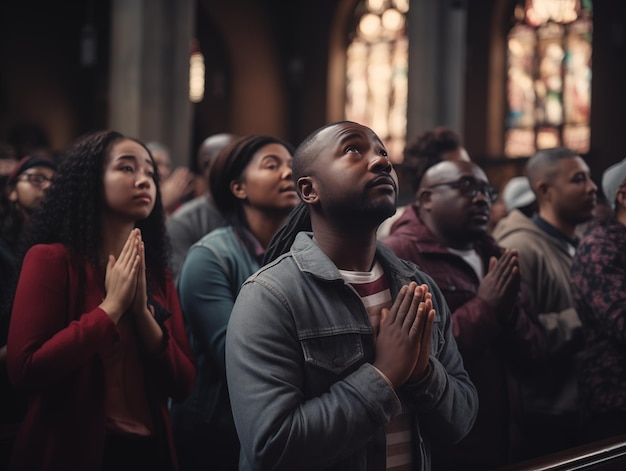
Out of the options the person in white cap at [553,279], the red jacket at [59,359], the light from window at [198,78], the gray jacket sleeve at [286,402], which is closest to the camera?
the gray jacket sleeve at [286,402]

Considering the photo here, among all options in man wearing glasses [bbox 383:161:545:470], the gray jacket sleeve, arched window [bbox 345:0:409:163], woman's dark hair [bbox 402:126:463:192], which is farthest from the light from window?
the gray jacket sleeve

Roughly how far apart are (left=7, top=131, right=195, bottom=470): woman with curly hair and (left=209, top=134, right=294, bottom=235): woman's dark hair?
1.83ft

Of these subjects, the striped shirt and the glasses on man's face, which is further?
the glasses on man's face

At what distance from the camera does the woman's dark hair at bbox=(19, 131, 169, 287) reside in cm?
253

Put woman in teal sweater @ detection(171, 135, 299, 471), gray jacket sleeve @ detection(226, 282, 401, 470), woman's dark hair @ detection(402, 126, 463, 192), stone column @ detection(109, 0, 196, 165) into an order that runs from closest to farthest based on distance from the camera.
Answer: gray jacket sleeve @ detection(226, 282, 401, 470) → woman in teal sweater @ detection(171, 135, 299, 471) → woman's dark hair @ detection(402, 126, 463, 192) → stone column @ detection(109, 0, 196, 165)

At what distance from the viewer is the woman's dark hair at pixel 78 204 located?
253 cm

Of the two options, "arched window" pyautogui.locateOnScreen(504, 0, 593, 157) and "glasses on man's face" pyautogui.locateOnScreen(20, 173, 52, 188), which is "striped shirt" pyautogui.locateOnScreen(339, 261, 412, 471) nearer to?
"glasses on man's face" pyautogui.locateOnScreen(20, 173, 52, 188)

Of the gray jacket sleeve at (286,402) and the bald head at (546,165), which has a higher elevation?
the bald head at (546,165)

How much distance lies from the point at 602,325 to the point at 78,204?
6.04ft

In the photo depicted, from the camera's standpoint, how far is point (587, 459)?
2.25 meters

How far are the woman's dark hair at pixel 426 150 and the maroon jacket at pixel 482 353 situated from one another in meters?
0.80

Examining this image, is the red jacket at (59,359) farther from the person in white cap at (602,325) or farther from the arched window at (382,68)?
the arched window at (382,68)

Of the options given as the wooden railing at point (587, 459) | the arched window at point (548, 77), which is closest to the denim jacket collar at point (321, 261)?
the wooden railing at point (587, 459)

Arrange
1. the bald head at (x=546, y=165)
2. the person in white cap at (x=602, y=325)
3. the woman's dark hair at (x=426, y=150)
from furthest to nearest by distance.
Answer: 1. the woman's dark hair at (x=426, y=150)
2. the bald head at (x=546, y=165)
3. the person in white cap at (x=602, y=325)
